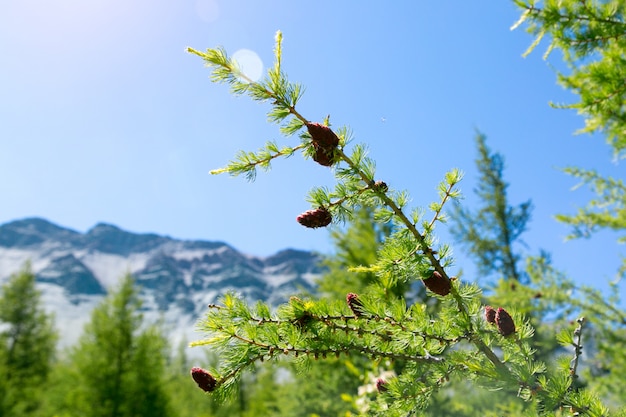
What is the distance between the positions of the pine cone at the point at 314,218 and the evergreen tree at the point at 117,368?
12.2 meters

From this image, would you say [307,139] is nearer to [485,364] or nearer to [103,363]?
[485,364]

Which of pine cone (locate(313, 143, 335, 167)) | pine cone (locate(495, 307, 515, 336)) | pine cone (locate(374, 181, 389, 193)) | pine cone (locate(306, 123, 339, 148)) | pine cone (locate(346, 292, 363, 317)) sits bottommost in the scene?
pine cone (locate(495, 307, 515, 336))

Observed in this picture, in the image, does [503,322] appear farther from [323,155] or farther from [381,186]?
[323,155]

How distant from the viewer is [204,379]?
141 centimetres

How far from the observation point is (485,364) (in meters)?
1.51

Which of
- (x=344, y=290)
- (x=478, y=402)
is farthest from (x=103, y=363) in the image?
(x=478, y=402)

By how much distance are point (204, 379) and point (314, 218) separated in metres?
0.65

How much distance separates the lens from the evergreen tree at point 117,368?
37.7 feet

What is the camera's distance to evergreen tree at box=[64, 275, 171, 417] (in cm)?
1148

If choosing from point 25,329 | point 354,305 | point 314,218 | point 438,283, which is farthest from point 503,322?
point 25,329

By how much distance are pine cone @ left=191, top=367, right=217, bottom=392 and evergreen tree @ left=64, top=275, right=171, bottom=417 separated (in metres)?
11.9

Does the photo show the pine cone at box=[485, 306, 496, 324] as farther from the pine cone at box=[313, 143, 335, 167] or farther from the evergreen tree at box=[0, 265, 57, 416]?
the evergreen tree at box=[0, 265, 57, 416]

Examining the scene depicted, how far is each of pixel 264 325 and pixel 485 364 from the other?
2.60ft

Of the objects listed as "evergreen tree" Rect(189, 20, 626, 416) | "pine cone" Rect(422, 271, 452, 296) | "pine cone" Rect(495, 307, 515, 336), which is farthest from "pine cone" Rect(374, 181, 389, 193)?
"pine cone" Rect(495, 307, 515, 336)
